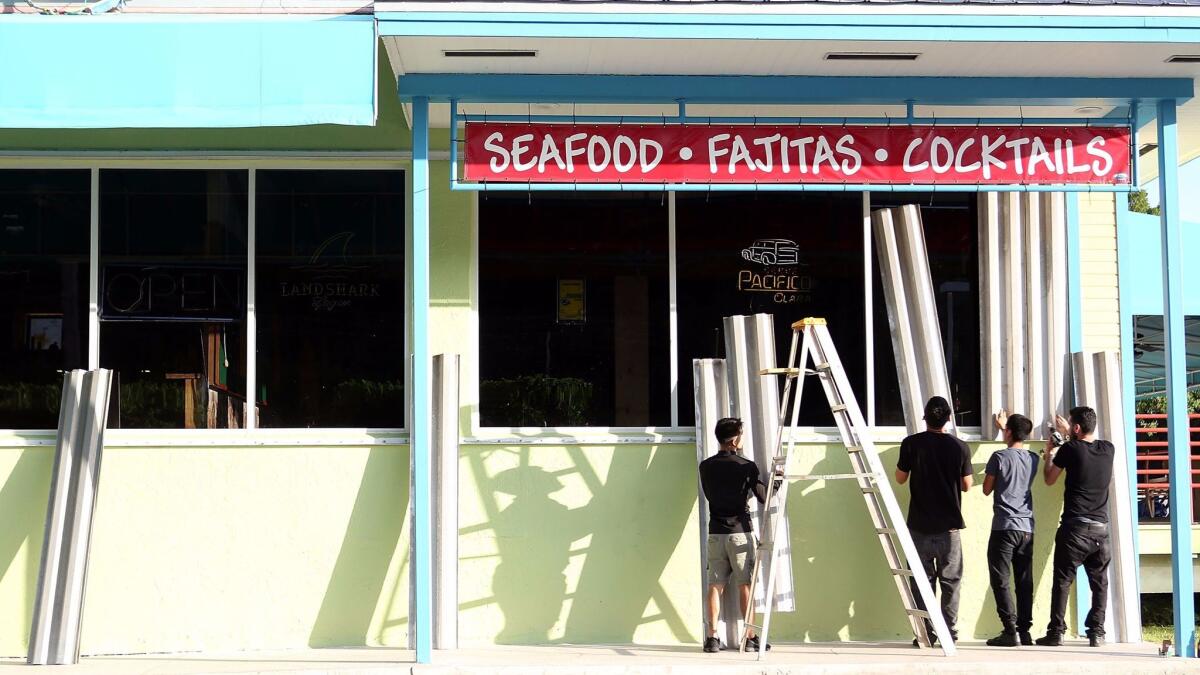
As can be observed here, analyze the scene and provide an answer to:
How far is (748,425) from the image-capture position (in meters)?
9.25

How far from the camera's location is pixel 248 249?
30.5 feet

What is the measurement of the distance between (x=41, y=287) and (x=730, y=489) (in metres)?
5.24

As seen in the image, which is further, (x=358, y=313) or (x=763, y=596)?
(x=358, y=313)

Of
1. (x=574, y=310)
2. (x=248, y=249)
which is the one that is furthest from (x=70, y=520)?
(x=574, y=310)

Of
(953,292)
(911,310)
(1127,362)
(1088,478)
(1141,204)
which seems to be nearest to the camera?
(1088,478)

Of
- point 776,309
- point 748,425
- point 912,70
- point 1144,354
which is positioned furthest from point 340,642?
point 1144,354

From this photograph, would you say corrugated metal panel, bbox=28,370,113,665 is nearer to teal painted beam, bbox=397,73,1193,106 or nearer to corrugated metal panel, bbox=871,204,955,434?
teal painted beam, bbox=397,73,1193,106

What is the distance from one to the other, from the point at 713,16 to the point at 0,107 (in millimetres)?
4392

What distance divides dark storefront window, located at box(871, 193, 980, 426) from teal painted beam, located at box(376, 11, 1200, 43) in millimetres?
2152

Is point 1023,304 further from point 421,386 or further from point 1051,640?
point 421,386

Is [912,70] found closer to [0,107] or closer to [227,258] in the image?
[227,258]

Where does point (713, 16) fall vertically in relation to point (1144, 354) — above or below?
above

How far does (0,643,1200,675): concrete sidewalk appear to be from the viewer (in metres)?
7.87

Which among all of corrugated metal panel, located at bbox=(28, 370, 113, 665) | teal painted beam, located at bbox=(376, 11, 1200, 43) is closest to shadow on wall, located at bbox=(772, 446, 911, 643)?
teal painted beam, located at bbox=(376, 11, 1200, 43)
